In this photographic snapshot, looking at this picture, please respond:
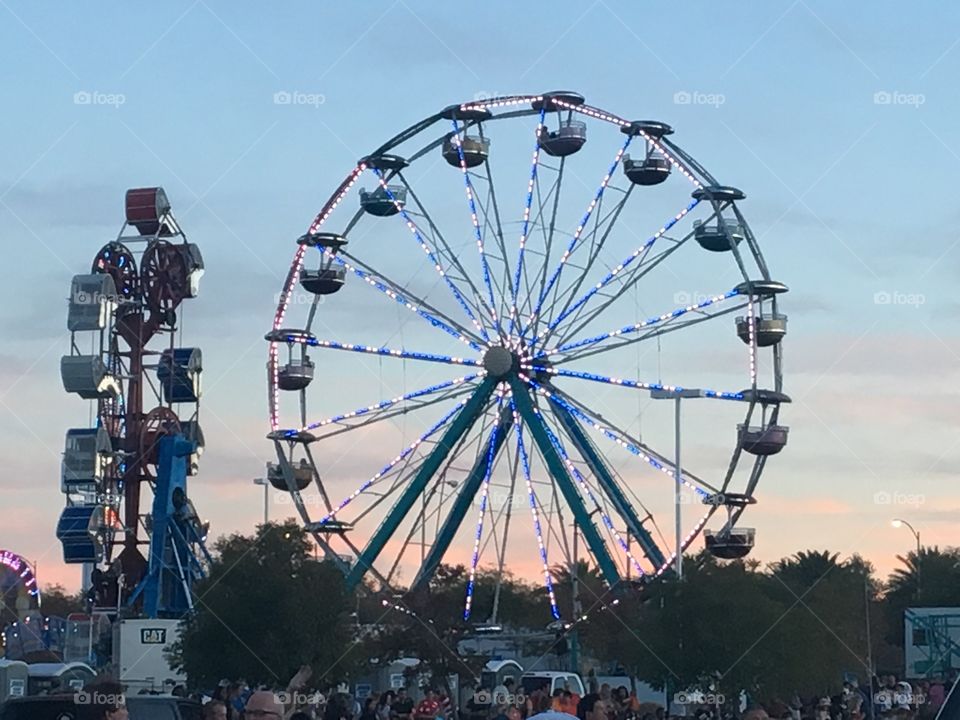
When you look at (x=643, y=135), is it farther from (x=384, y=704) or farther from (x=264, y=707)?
(x=264, y=707)

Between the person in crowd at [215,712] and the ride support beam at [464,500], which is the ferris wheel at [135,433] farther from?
the person in crowd at [215,712]

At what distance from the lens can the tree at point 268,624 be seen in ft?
123

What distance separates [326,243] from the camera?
46.9 meters

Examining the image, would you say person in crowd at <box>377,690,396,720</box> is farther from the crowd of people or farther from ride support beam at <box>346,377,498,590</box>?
ride support beam at <box>346,377,498,590</box>

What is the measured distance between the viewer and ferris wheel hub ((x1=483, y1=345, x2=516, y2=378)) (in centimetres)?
4438

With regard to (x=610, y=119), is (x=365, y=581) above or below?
below

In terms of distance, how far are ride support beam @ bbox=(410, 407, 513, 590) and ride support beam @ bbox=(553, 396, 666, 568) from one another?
4.89ft

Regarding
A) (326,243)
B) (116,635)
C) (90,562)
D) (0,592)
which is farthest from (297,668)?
(0,592)

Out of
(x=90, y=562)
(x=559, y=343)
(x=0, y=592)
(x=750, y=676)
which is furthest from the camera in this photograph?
(x=0, y=592)

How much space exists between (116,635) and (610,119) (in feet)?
54.6

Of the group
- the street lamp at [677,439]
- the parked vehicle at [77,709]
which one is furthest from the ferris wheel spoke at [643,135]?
the parked vehicle at [77,709]

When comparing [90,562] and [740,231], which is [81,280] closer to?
[90,562]

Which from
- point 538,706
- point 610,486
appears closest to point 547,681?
point 610,486

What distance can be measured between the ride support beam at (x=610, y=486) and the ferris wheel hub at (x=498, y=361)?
1.45 m
